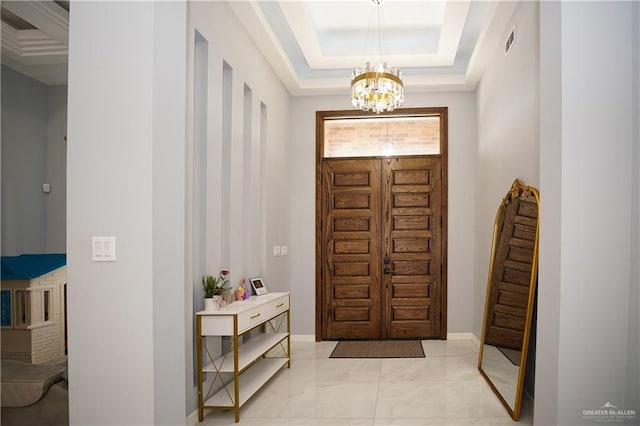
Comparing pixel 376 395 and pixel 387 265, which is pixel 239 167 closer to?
pixel 376 395

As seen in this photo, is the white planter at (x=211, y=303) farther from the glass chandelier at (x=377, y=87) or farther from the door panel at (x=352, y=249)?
the door panel at (x=352, y=249)

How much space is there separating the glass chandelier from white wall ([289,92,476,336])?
2349 millimetres

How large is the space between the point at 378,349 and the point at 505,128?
2.94 metres

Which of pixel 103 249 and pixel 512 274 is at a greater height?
pixel 103 249

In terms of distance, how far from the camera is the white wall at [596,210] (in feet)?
8.82

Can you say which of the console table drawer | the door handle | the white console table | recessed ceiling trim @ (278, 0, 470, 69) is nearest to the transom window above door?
recessed ceiling trim @ (278, 0, 470, 69)

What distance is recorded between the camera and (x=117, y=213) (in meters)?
2.47

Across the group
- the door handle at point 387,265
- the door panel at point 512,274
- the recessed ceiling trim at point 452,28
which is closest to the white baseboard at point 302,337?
the door handle at point 387,265

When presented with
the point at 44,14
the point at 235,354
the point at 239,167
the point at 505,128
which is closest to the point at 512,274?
the point at 505,128

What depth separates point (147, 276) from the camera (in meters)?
2.45

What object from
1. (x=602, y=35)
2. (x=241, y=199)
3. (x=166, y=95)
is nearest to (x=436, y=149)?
(x=241, y=199)

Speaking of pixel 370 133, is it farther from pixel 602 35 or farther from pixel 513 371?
pixel 602 35

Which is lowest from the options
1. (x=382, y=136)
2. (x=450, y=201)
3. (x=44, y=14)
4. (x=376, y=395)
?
(x=376, y=395)

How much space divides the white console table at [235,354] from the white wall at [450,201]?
195 centimetres
